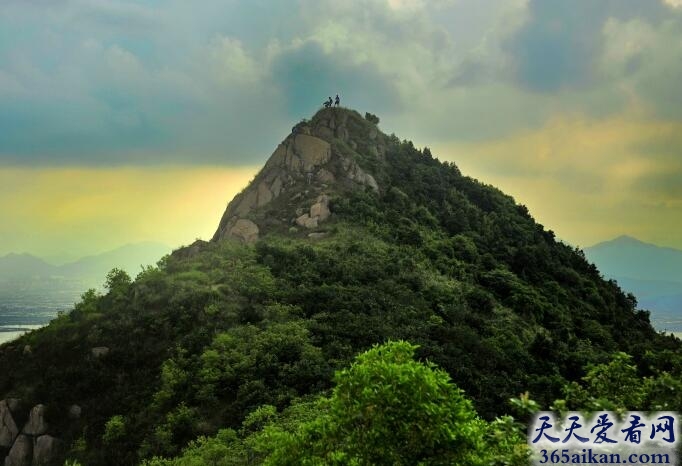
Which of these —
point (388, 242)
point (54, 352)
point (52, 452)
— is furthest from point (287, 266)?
point (52, 452)

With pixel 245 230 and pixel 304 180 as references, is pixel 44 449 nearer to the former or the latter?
pixel 245 230

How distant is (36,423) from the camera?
1235 inches

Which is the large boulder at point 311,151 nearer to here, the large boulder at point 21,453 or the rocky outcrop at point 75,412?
the rocky outcrop at point 75,412

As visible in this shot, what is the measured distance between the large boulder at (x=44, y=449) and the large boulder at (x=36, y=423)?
683 millimetres

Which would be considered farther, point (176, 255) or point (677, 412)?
point (176, 255)

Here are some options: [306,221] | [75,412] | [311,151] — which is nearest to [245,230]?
[306,221]

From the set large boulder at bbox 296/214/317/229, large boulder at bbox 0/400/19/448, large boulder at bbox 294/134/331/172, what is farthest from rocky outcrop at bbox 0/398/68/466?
large boulder at bbox 294/134/331/172

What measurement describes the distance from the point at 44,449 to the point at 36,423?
195 cm

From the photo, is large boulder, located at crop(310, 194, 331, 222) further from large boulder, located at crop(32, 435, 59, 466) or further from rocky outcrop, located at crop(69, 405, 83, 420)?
large boulder, located at crop(32, 435, 59, 466)

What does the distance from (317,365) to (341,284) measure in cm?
1155

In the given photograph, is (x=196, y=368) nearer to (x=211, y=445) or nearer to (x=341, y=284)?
(x=211, y=445)

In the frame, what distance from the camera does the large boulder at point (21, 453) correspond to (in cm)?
3028

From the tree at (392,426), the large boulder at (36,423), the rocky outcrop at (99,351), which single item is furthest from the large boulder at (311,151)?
the tree at (392,426)

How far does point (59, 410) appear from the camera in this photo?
105ft
